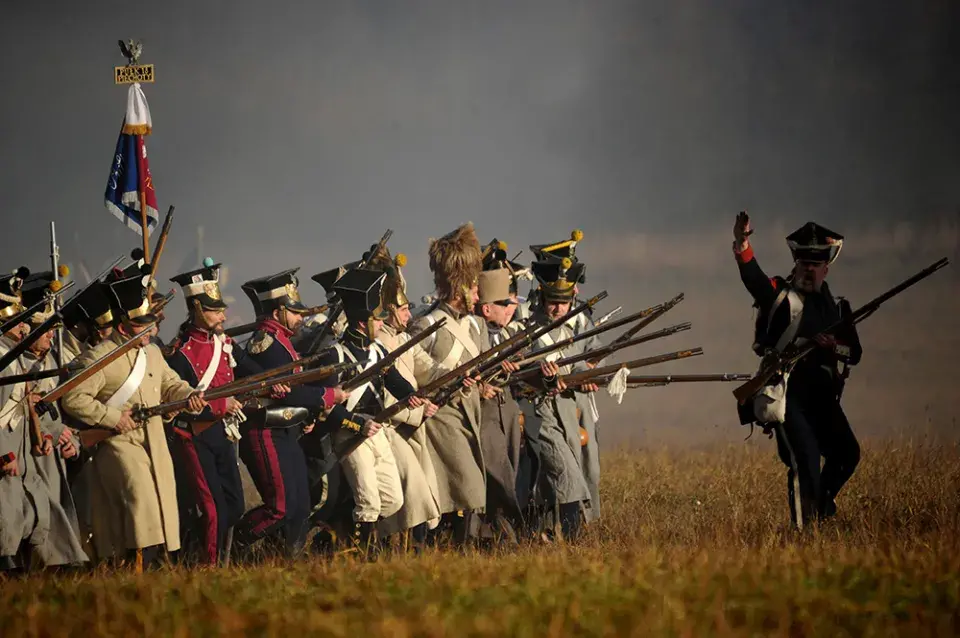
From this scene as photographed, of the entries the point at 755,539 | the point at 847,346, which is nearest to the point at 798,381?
the point at 847,346

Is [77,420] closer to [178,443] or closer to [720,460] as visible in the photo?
[178,443]

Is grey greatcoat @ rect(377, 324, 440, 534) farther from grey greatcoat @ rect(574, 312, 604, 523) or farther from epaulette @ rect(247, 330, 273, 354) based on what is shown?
grey greatcoat @ rect(574, 312, 604, 523)

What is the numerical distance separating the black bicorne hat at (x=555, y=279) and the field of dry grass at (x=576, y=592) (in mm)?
3005

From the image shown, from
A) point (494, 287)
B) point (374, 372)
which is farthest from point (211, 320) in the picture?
point (494, 287)

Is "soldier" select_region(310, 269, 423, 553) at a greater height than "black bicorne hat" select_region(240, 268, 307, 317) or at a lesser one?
lesser

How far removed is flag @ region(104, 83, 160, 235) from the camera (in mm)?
13289

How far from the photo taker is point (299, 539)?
455 inches

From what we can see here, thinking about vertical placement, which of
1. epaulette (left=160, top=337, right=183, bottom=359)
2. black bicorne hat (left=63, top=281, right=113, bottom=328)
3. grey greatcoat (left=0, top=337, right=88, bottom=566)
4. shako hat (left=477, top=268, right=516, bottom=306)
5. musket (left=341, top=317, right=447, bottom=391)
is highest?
shako hat (left=477, top=268, right=516, bottom=306)

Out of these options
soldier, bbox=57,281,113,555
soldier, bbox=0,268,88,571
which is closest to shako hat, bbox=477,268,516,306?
soldier, bbox=57,281,113,555

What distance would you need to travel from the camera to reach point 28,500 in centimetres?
983

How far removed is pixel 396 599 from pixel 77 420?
3.17 metres

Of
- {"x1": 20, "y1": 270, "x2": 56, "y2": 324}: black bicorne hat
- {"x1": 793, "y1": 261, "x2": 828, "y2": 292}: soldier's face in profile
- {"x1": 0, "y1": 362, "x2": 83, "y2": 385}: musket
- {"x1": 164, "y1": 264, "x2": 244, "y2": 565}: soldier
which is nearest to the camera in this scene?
{"x1": 0, "y1": 362, "x2": 83, "y2": 385}: musket

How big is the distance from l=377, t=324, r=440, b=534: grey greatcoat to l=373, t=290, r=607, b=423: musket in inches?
8.7

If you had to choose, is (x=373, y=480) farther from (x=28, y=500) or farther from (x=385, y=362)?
(x=28, y=500)
